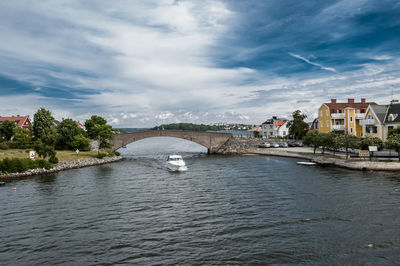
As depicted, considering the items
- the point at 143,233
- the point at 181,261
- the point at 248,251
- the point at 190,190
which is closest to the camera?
the point at 181,261

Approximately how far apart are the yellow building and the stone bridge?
3291 centimetres

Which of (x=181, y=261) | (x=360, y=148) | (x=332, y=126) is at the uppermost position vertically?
(x=332, y=126)

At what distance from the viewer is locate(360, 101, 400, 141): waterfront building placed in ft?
210

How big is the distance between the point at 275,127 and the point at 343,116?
2021 inches

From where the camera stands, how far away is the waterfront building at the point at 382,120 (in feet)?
210

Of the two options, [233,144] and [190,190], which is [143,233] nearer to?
[190,190]

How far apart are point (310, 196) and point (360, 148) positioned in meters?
32.8

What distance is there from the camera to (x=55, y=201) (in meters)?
34.4

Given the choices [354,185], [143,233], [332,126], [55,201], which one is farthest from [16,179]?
[332,126]

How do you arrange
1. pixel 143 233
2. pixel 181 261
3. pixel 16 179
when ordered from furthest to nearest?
pixel 16 179 → pixel 143 233 → pixel 181 261

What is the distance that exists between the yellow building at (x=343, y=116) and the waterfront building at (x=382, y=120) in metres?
6.21

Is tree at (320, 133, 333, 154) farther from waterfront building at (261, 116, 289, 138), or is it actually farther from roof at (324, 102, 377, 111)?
waterfront building at (261, 116, 289, 138)

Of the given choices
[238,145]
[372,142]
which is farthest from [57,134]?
[372,142]

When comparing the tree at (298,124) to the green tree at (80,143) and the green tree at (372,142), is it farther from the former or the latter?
the green tree at (80,143)
